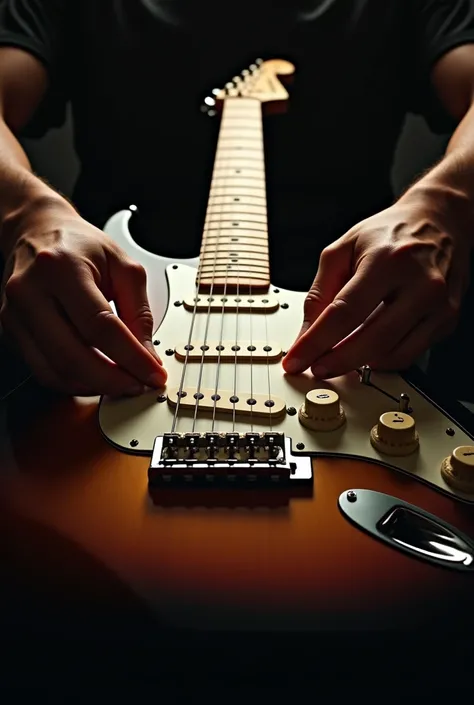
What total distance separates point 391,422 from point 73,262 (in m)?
0.39

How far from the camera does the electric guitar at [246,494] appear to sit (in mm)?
506

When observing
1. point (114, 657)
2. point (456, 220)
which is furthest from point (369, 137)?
point (114, 657)

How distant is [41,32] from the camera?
127cm

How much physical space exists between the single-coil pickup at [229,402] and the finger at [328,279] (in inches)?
5.3

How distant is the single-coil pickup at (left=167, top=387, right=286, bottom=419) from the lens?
698mm

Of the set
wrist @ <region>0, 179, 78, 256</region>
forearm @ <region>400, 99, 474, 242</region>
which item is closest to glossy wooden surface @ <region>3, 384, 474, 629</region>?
wrist @ <region>0, 179, 78, 256</region>

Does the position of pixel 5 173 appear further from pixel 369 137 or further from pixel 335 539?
pixel 369 137

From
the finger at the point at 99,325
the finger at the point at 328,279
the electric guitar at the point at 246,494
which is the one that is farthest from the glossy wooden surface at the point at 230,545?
the finger at the point at 328,279

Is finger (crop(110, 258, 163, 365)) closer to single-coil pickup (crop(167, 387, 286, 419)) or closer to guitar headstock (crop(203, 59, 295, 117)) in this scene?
single-coil pickup (crop(167, 387, 286, 419))

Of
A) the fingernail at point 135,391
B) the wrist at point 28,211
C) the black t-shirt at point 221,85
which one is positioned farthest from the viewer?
the black t-shirt at point 221,85

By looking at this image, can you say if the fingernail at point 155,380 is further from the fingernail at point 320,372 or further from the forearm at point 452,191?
the forearm at point 452,191

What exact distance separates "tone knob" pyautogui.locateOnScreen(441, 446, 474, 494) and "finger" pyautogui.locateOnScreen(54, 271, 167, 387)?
1.13ft

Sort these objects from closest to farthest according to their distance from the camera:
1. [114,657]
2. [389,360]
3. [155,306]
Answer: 1. [114,657]
2. [389,360]
3. [155,306]

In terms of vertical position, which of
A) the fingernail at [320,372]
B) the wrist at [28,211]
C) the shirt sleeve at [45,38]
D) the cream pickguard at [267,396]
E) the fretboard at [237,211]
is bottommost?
the cream pickguard at [267,396]
